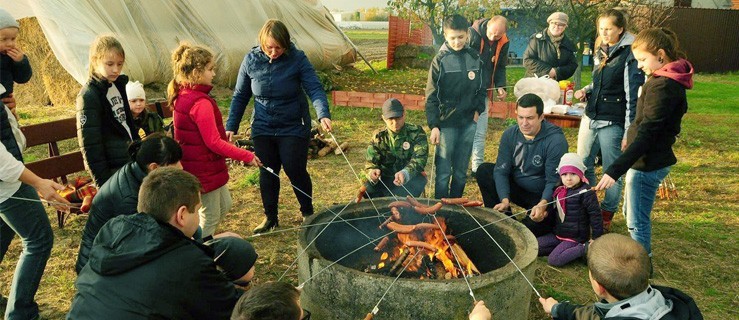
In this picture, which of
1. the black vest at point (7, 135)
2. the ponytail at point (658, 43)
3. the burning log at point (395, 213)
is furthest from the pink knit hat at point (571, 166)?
the black vest at point (7, 135)

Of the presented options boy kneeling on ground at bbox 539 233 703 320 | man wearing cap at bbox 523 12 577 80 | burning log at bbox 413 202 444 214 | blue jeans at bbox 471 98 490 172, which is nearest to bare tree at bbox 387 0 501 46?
man wearing cap at bbox 523 12 577 80

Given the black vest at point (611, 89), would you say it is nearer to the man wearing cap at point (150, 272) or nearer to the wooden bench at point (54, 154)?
the man wearing cap at point (150, 272)

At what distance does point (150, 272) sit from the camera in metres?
2.37

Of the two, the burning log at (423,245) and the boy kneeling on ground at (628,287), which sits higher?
the boy kneeling on ground at (628,287)

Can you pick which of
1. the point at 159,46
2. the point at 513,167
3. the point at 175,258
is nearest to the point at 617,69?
the point at 513,167

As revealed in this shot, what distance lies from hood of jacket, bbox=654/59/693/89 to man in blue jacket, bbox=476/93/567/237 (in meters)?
1.11

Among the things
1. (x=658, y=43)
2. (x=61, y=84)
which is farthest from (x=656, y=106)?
(x=61, y=84)

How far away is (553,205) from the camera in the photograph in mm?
4852

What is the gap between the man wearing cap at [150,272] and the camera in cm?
235

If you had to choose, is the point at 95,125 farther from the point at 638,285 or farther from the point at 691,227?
the point at 691,227

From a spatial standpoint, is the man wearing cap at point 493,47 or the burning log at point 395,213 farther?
the man wearing cap at point 493,47

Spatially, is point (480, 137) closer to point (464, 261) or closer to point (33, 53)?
point (464, 261)

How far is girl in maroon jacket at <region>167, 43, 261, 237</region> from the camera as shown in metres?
4.14

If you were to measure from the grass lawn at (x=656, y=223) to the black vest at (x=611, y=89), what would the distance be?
48.6 inches
